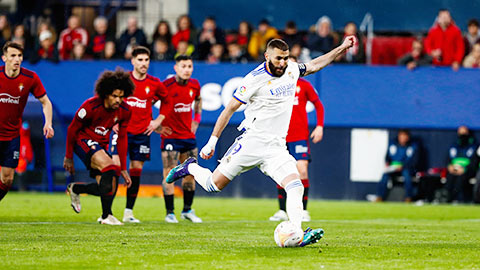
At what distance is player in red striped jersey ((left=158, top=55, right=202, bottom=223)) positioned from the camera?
12.8m

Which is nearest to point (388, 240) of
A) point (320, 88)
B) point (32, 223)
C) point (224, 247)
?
point (224, 247)

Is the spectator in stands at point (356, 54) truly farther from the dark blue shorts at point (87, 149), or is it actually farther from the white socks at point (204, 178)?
the white socks at point (204, 178)

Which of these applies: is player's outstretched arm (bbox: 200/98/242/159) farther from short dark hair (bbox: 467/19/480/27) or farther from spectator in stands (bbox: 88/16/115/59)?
short dark hair (bbox: 467/19/480/27)

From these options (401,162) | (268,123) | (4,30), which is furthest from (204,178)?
(4,30)

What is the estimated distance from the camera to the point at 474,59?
2058 cm

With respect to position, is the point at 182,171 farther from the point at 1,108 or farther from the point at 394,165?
the point at 394,165

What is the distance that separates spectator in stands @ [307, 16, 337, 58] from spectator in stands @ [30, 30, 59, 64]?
6614 millimetres

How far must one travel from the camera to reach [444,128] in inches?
818

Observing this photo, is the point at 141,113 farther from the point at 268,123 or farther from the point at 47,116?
the point at 268,123

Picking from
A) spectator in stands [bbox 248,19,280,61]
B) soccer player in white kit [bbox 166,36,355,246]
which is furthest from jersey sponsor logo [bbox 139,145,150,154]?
spectator in stands [bbox 248,19,280,61]

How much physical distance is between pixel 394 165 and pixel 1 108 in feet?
40.2

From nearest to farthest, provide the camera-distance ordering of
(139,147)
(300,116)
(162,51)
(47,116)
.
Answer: (47,116) → (139,147) → (300,116) → (162,51)

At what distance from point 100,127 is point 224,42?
1139 cm

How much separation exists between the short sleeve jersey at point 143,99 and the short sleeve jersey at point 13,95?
1.87 metres
